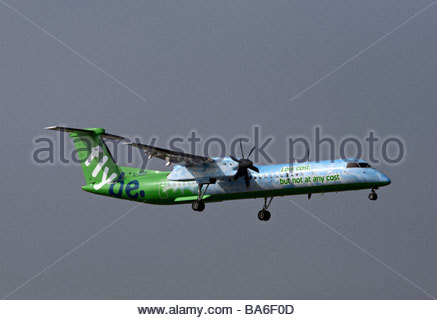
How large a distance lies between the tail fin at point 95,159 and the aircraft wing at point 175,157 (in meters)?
5.73

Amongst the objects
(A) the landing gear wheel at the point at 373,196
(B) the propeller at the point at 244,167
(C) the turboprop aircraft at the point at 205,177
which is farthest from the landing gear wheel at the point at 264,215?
(A) the landing gear wheel at the point at 373,196

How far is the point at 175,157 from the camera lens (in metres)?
42.2

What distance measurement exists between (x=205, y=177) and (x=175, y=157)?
7.04 ft

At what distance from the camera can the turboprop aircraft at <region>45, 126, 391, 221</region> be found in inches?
1547

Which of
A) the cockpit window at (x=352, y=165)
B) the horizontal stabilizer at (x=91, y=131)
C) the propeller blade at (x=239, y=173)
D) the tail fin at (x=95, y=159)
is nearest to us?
the cockpit window at (x=352, y=165)

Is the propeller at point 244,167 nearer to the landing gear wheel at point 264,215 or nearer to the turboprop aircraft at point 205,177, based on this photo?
the turboprop aircraft at point 205,177

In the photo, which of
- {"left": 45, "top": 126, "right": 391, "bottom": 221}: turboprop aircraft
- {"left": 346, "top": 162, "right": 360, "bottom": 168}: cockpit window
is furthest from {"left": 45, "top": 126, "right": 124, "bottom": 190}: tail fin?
{"left": 346, "top": 162, "right": 360, "bottom": 168}: cockpit window

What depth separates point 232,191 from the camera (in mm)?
42312

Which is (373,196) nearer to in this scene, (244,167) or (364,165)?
(364,165)

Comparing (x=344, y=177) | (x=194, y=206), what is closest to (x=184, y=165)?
(x=194, y=206)

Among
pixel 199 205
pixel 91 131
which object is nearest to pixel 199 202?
pixel 199 205

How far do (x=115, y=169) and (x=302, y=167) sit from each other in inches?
529

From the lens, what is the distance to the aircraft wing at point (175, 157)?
41.2m
